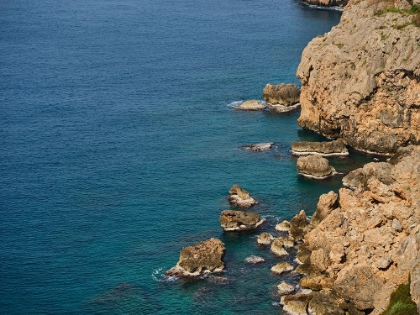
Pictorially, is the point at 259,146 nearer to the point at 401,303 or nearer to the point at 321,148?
the point at 321,148

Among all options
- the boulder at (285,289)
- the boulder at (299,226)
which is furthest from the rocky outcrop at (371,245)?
the boulder at (299,226)

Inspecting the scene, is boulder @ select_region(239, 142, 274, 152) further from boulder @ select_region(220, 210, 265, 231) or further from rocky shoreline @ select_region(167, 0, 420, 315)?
boulder @ select_region(220, 210, 265, 231)

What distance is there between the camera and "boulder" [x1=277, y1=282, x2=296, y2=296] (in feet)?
334

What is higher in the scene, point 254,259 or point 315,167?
point 315,167

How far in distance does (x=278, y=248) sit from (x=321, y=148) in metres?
40.0

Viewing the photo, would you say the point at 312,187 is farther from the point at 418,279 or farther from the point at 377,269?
the point at 418,279

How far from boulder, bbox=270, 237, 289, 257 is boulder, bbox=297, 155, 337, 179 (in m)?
27.8

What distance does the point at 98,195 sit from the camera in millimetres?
134125

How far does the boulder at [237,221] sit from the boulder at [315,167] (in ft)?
69.6

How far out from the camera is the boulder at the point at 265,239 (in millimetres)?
115500

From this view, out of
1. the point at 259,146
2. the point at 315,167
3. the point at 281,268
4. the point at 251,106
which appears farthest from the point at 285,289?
the point at 251,106

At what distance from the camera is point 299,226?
116562 mm

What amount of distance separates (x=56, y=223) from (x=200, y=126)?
51.2m

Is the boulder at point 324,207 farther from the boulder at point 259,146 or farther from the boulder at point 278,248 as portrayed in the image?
the boulder at point 259,146
